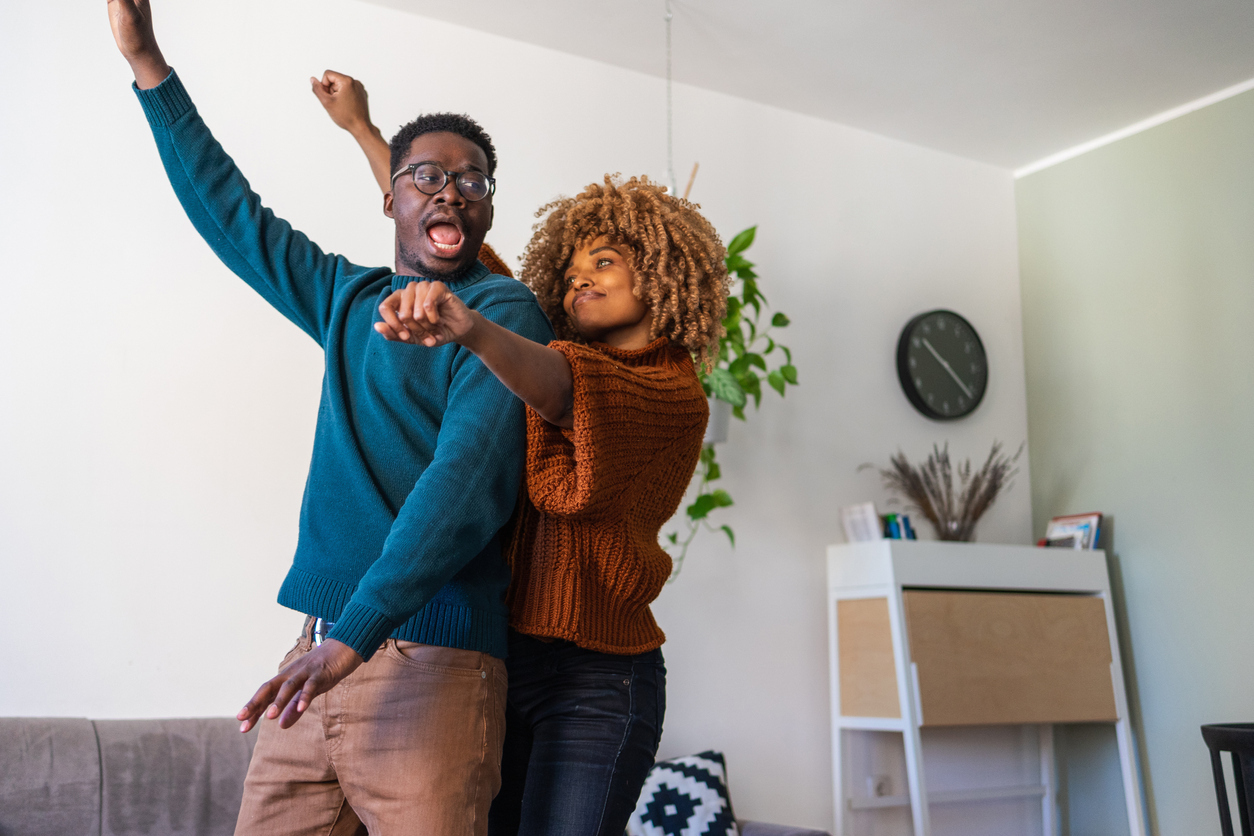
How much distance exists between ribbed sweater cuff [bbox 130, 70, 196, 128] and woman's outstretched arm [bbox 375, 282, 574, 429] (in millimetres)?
454

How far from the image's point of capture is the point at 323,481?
1.12 metres

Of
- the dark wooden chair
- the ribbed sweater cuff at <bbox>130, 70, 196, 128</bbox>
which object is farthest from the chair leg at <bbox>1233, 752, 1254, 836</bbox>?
the ribbed sweater cuff at <bbox>130, 70, 196, 128</bbox>

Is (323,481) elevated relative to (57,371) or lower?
lower

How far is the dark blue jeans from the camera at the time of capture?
1192 millimetres

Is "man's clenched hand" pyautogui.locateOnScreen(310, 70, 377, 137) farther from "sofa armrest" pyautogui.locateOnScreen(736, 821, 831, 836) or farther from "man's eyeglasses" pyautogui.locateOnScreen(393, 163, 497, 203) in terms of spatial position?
"sofa armrest" pyautogui.locateOnScreen(736, 821, 831, 836)

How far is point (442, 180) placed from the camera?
1.18 metres

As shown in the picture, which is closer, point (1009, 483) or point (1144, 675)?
point (1144, 675)

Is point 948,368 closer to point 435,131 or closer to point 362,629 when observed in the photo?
point 435,131

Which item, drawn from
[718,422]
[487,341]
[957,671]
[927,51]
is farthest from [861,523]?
[487,341]

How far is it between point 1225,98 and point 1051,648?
204 centimetres

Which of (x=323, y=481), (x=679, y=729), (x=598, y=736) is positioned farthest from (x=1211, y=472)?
(x=323, y=481)

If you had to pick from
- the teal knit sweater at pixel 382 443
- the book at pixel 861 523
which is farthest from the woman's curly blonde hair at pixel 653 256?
the book at pixel 861 523

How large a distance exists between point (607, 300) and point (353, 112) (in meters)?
0.53

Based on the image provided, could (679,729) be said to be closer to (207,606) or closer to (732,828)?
(732,828)
